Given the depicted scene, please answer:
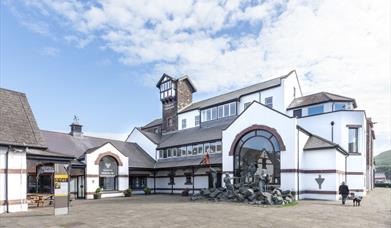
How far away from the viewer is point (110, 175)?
110ft

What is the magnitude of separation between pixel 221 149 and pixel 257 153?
18.4 ft

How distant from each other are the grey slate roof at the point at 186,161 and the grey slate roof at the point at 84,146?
135 centimetres

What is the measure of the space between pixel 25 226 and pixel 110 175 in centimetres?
2050

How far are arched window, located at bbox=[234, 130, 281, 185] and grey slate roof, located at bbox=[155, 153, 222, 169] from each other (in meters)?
2.92

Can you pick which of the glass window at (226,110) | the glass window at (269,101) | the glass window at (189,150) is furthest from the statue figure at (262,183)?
the glass window at (226,110)

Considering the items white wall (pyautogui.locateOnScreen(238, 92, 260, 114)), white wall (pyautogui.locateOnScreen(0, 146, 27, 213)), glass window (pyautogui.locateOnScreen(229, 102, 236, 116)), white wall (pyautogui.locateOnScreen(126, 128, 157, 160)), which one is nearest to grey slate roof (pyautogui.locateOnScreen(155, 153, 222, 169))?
white wall (pyautogui.locateOnScreen(126, 128, 157, 160))

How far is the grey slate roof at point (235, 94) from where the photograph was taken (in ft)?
118

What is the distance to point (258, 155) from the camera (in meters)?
28.3

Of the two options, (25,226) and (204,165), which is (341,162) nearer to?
(204,165)

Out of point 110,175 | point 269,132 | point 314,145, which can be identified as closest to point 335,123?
point 314,145

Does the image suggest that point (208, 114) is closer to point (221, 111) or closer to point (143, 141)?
point (221, 111)

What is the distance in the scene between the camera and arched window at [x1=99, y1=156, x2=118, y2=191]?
32.8 metres

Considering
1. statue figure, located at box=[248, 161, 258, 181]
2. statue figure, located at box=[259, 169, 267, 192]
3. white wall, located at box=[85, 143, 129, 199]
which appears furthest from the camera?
white wall, located at box=[85, 143, 129, 199]

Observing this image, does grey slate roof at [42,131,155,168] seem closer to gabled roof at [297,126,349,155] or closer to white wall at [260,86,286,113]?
white wall at [260,86,286,113]
